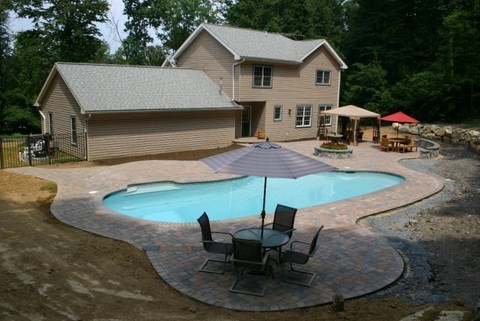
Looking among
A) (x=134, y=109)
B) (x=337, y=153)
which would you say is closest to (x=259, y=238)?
(x=134, y=109)

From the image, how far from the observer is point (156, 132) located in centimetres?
2273

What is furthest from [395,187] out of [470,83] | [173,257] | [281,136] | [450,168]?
[470,83]

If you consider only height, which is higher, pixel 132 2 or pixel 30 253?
pixel 132 2

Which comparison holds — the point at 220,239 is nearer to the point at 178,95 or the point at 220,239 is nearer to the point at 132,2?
the point at 178,95

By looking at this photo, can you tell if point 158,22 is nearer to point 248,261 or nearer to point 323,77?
point 323,77

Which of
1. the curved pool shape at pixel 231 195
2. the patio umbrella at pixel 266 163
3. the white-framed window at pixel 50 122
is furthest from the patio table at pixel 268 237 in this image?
the white-framed window at pixel 50 122

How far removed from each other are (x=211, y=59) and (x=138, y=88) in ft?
23.0

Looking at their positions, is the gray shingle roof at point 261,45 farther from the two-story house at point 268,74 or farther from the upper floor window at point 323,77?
the upper floor window at point 323,77

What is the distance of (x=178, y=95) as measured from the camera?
950 inches

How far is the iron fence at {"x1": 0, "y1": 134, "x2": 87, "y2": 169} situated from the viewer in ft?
63.3

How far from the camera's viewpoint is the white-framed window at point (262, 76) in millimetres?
27406

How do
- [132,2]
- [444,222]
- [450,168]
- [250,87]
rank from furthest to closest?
[132,2]
[250,87]
[450,168]
[444,222]

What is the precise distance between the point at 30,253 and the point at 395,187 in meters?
12.8

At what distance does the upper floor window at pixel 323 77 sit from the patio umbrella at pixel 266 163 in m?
24.4
